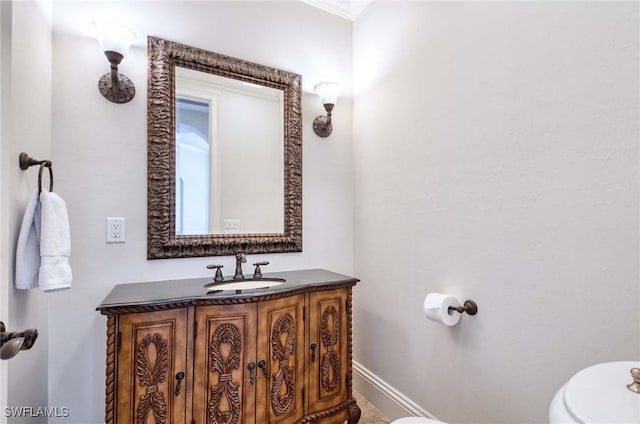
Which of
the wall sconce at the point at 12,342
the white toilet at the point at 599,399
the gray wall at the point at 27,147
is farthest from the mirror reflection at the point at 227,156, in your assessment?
the white toilet at the point at 599,399

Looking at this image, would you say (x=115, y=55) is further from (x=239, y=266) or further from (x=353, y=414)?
(x=353, y=414)

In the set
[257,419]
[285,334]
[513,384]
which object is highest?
[285,334]

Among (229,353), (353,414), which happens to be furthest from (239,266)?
(353,414)

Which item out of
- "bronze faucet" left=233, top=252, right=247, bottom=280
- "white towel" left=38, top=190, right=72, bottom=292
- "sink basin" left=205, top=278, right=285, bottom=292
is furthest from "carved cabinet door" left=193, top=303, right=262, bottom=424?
"white towel" left=38, top=190, right=72, bottom=292

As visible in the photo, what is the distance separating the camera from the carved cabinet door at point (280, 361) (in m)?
1.42

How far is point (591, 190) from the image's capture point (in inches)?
40.3

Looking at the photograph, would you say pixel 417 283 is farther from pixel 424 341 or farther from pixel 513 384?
pixel 513 384

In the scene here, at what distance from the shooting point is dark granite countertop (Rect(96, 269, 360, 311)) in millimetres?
1245

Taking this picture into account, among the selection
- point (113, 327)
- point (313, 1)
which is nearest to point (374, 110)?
point (313, 1)

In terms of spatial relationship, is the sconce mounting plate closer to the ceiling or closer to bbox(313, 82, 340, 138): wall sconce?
bbox(313, 82, 340, 138): wall sconce

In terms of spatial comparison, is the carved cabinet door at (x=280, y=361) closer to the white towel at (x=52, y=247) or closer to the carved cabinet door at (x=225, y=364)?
the carved cabinet door at (x=225, y=364)

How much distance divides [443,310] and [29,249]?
1663 millimetres

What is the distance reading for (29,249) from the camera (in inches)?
45.2

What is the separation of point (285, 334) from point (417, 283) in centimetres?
76
